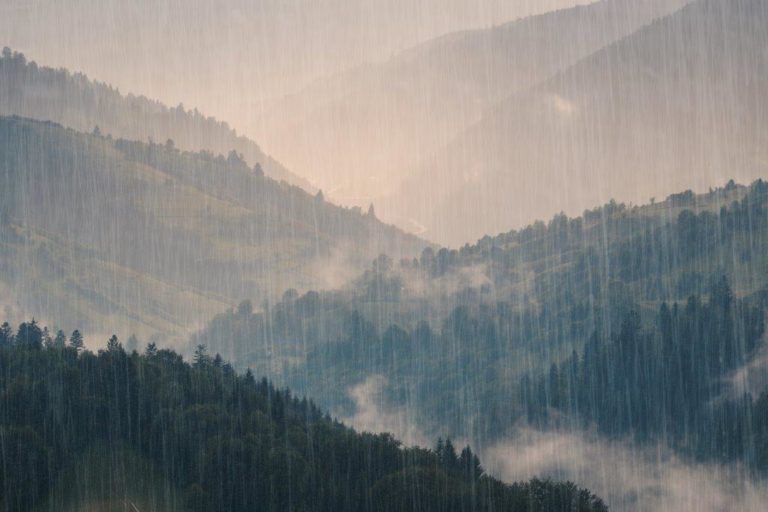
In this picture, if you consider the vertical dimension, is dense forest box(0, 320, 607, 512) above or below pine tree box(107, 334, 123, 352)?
below

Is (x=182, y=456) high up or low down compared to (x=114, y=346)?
down

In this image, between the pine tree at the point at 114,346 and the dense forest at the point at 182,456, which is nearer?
the dense forest at the point at 182,456

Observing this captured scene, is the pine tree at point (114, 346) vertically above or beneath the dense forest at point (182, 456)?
above

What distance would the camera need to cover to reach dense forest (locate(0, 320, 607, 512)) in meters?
130

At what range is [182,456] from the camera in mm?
141125

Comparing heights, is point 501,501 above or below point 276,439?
below

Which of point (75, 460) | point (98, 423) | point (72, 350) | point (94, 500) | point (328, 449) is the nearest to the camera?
point (94, 500)

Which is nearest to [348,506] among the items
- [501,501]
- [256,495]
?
[256,495]

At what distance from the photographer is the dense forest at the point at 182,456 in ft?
426

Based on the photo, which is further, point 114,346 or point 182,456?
point 114,346

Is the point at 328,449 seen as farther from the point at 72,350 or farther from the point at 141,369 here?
the point at 72,350

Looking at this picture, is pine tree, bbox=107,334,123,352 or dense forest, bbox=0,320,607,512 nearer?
dense forest, bbox=0,320,607,512

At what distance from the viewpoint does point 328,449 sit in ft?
510

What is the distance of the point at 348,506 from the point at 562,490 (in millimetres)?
37370
